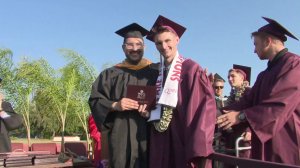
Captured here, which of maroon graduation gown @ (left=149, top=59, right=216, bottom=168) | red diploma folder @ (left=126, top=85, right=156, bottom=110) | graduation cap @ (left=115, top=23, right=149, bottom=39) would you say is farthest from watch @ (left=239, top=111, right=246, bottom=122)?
graduation cap @ (left=115, top=23, right=149, bottom=39)

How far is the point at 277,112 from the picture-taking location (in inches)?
114

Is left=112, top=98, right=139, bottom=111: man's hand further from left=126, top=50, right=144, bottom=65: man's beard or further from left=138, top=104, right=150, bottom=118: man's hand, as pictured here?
left=126, top=50, right=144, bottom=65: man's beard

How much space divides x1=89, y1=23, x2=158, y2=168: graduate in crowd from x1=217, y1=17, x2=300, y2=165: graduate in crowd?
89 centimetres

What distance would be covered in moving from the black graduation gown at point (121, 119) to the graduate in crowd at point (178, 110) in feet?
0.58

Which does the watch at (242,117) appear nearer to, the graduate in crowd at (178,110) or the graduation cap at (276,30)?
the graduate in crowd at (178,110)

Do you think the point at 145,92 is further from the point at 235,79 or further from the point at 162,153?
the point at 235,79

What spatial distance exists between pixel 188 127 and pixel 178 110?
0.23 metres

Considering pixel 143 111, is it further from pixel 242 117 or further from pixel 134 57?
pixel 242 117

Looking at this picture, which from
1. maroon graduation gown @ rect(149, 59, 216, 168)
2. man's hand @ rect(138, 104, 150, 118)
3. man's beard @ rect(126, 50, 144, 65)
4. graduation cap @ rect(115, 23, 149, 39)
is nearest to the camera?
maroon graduation gown @ rect(149, 59, 216, 168)

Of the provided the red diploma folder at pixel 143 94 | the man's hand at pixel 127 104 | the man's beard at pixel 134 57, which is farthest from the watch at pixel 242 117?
the man's beard at pixel 134 57

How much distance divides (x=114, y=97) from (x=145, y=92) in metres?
0.48

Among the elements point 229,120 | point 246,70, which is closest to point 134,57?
point 229,120

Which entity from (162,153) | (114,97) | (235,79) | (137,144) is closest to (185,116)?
(162,153)

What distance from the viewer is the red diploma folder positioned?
340 cm
